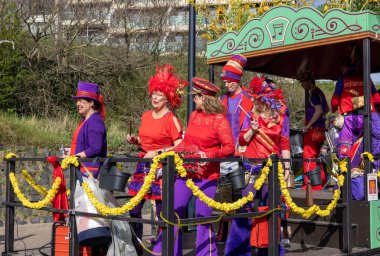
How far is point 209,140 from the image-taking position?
5664 millimetres

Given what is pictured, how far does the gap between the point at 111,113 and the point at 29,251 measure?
1242cm

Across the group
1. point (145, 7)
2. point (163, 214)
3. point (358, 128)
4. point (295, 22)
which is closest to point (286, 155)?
point (358, 128)

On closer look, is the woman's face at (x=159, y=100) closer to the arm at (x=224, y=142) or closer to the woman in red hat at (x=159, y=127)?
the woman in red hat at (x=159, y=127)

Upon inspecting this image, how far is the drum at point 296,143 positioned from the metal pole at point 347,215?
2.79m

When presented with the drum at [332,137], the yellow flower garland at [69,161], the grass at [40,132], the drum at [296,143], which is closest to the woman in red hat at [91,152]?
the yellow flower garland at [69,161]

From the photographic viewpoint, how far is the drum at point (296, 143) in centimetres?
916

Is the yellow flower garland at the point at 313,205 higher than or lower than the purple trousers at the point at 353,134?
lower

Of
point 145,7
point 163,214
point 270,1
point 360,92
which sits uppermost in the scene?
point 145,7

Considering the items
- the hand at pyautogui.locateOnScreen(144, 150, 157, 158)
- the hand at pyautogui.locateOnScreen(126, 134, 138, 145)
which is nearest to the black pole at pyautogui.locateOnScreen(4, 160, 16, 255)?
the hand at pyautogui.locateOnScreen(126, 134, 138, 145)

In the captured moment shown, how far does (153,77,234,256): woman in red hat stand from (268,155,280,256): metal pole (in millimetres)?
422

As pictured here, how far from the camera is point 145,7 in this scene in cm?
2023

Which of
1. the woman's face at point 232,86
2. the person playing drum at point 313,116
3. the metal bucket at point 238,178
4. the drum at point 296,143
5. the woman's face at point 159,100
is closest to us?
the metal bucket at point 238,178

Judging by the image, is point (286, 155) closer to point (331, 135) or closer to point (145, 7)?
point (331, 135)

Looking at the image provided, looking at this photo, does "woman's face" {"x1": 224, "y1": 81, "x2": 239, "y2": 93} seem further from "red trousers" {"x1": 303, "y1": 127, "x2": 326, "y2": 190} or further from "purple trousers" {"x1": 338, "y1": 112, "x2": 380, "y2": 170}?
"red trousers" {"x1": 303, "y1": 127, "x2": 326, "y2": 190}
